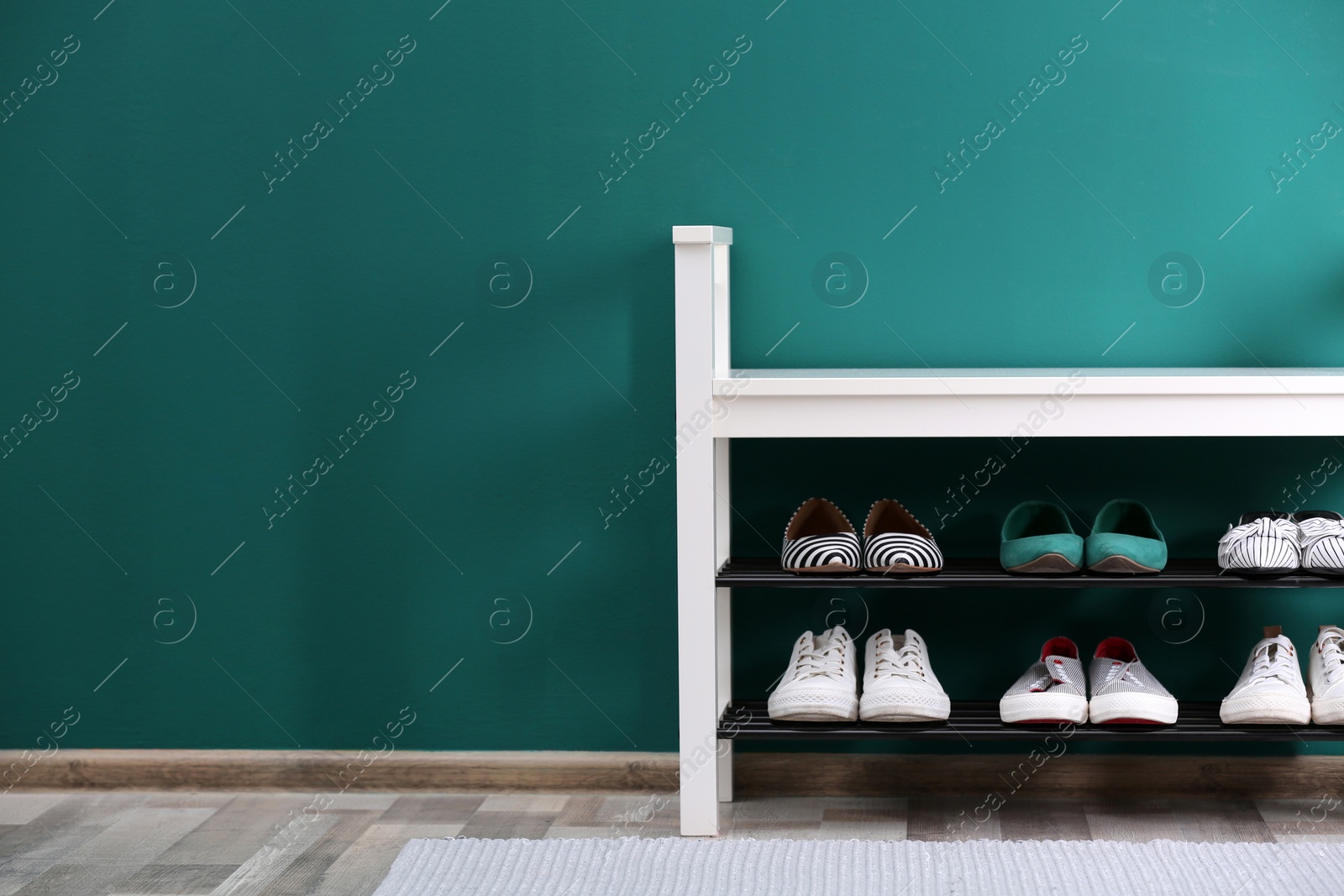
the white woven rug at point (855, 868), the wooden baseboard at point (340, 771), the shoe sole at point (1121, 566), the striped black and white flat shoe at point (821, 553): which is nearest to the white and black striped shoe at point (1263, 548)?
the shoe sole at point (1121, 566)

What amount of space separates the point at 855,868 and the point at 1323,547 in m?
0.83

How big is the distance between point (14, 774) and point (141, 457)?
624 millimetres

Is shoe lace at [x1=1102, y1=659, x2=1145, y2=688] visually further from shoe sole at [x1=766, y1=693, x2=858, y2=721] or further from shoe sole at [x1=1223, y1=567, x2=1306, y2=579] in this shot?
shoe sole at [x1=766, y1=693, x2=858, y2=721]

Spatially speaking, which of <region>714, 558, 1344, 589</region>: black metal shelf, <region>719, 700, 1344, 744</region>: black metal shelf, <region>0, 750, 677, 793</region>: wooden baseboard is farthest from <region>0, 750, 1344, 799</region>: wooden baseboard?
<region>714, 558, 1344, 589</region>: black metal shelf

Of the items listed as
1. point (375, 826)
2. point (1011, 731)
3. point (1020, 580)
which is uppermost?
point (1020, 580)

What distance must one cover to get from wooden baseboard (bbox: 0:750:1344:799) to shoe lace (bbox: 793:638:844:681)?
0.83 ft

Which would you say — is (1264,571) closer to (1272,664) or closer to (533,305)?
(1272,664)

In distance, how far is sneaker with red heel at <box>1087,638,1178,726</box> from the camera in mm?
1767

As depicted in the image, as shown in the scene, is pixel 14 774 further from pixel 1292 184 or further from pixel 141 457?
pixel 1292 184

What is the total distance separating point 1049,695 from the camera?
1781 mm

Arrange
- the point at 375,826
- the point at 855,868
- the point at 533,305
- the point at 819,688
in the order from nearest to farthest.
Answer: the point at 855,868, the point at 819,688, the point at 375,826, the point at 533,305

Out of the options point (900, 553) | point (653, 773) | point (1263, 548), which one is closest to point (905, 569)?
point (900, 553)

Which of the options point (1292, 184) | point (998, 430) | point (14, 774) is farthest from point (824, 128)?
point (14, 774)

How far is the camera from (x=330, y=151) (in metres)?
2.11
